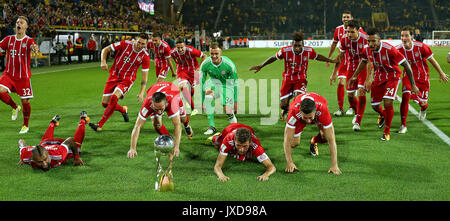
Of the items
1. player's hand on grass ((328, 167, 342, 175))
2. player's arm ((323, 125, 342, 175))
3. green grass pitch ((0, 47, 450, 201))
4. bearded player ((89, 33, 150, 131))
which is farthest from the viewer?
bearded player ((89, 33, 150, 131))

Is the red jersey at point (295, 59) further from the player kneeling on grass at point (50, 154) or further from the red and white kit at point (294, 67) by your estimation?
the player kneeling on grass at point (50, 154)

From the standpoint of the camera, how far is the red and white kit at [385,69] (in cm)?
732

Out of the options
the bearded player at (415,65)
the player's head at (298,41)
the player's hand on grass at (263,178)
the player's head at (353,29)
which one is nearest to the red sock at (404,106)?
the bearded player at (415,65)

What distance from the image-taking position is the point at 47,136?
6.88 meters

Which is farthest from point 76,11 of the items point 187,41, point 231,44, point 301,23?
point 301,23

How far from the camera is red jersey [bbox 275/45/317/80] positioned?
8328mm

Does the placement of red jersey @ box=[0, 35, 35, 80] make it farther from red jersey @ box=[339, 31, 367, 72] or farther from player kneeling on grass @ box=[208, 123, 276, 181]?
red jersey @ box=[339, 31, 367, 72]

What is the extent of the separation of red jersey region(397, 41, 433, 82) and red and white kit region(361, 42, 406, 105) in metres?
0.88

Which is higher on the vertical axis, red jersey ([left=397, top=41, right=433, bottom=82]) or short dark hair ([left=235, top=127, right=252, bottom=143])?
red jersey ([left=397, top=41, right=433, bottom=82])

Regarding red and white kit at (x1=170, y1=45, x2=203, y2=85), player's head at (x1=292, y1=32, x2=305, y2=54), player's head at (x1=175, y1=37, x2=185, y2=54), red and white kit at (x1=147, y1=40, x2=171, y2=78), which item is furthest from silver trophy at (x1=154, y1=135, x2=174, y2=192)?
red and white kit at (x1=147, y1=40, x2=171, y2=78)

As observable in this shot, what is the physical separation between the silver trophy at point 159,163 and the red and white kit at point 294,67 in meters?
4.08

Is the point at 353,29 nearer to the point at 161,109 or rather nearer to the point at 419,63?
the point at 419,63

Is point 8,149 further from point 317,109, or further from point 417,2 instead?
point 417,2
